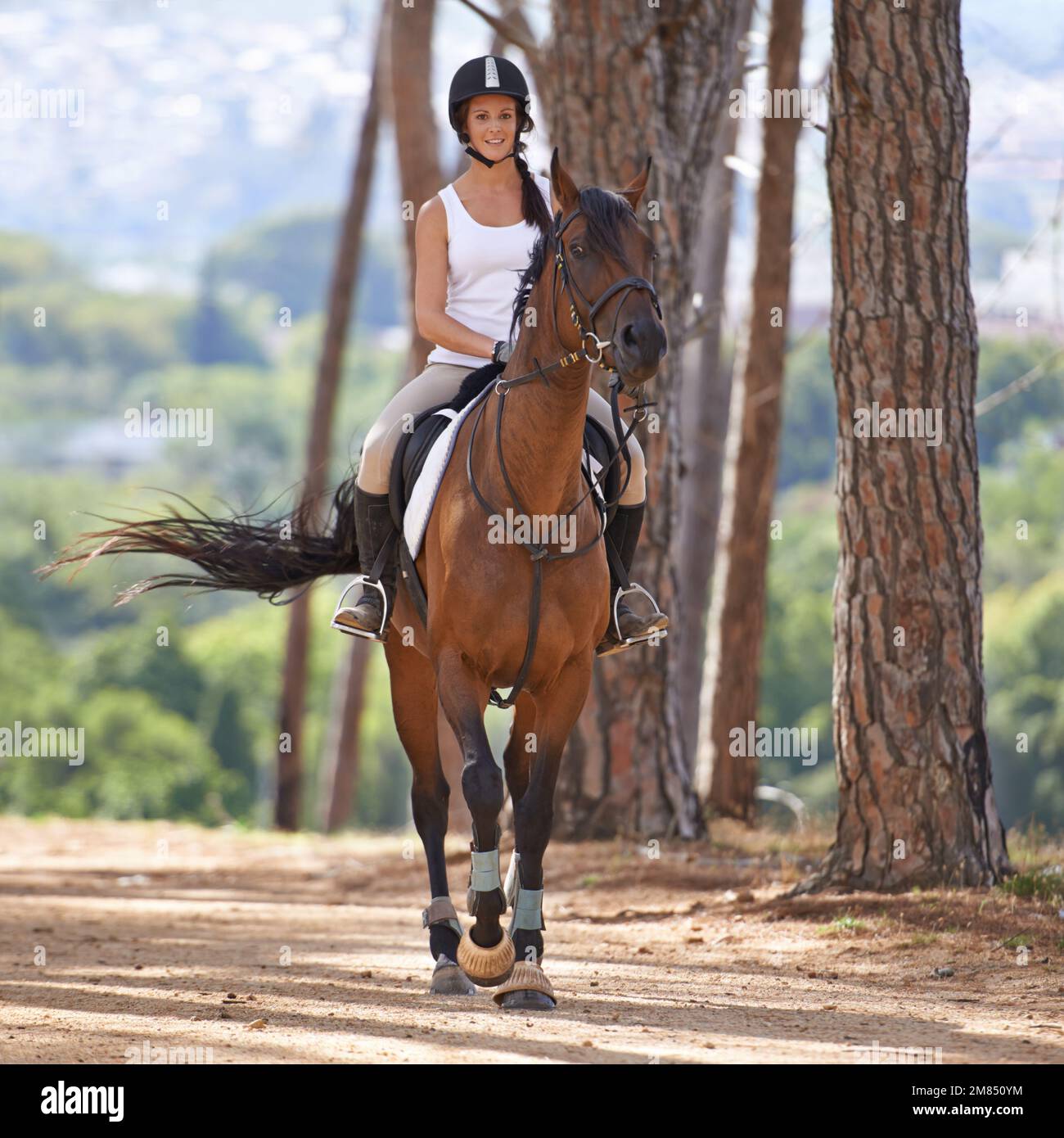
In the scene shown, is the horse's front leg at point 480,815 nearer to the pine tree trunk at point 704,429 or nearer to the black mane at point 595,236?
the black mane at point 595,236

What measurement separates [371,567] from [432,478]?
911mm

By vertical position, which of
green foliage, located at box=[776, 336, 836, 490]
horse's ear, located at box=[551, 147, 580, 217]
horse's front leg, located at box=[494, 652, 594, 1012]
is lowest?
horse's front leg, located at box=[494, 652, 594, 1012]

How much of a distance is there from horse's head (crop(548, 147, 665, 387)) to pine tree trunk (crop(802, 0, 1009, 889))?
121 inches

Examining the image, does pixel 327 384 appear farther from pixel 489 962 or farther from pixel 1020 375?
pixel 1020 375

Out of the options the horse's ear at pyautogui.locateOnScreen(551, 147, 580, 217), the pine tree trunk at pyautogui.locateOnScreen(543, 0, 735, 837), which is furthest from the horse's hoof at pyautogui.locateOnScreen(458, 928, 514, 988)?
the pine tree trunk at pyautogui.locateOnScreen(543, 0, 735, 837)

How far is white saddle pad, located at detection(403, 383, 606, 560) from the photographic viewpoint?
732 centimetres

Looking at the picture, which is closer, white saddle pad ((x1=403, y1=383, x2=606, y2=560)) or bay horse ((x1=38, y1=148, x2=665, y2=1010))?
bay horse ((x1=38, y1=148, x2=665, y2=1010))

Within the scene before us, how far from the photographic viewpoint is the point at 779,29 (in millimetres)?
17500

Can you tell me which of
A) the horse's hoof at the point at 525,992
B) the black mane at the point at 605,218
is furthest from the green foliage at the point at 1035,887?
the black mane at the point at 605,218


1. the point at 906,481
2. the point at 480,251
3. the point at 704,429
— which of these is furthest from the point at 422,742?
the point at 704,429

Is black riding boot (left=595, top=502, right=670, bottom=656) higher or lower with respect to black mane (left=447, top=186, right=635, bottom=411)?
lower

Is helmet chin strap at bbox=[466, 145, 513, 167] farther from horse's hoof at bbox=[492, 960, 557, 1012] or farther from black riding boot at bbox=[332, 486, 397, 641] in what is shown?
horse's hoof at bbox=[492, 960, 557, 1012]

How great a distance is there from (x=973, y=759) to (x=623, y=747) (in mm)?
3478
